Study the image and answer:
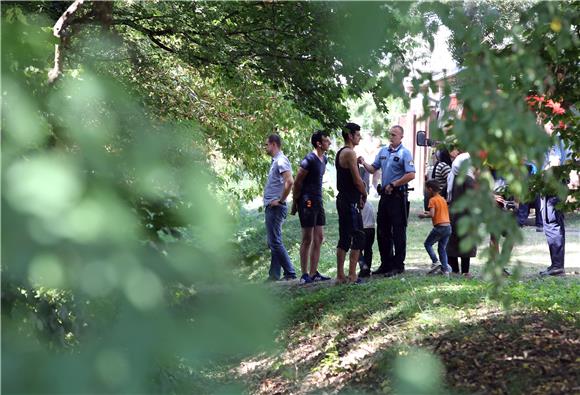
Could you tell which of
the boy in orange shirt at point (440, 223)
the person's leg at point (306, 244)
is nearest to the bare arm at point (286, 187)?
the person's leg at point (306, 244)

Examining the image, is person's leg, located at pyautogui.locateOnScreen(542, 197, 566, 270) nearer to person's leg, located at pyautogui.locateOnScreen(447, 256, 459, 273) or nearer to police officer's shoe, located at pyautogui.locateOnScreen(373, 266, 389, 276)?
person's leg, located at pyautogui.locateOnScreen(447, 256, 459, 273)

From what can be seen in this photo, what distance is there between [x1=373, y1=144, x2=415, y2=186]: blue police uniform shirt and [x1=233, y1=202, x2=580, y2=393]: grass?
1302 millimetres

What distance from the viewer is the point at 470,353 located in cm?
600

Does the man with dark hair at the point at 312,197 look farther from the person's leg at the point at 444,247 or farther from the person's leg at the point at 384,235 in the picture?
the person's leg at the point at 444,247

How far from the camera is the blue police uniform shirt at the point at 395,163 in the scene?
420 inches

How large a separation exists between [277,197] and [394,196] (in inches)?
60.9

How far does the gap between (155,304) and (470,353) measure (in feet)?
15.6

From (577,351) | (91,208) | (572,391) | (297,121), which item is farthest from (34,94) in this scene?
(297,121)

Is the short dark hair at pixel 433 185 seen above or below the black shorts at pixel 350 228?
above

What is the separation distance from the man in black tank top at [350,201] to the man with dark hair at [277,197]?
843 millimetres

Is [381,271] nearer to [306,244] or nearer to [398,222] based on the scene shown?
[398,222]

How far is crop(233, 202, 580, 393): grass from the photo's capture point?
543cm

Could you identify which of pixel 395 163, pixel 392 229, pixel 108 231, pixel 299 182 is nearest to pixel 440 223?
pixel 392 229

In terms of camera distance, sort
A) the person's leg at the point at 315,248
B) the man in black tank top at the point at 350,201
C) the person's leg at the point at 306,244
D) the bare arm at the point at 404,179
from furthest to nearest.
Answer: the person's leg at the point at 306,244 < the person's leg at the point at 315,248 < the bare arm at the point at 404,179 < the man in black tank top at the point at 350,201
